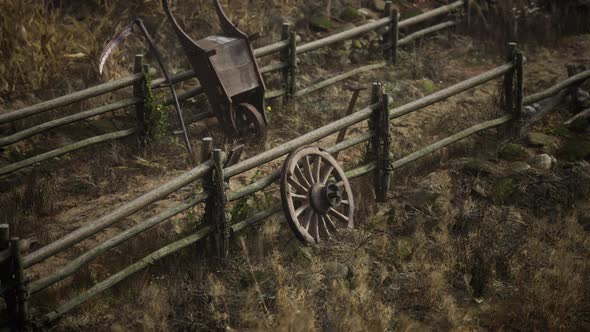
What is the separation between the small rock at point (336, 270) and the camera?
555 centimetres

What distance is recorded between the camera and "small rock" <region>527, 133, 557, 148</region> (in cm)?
792

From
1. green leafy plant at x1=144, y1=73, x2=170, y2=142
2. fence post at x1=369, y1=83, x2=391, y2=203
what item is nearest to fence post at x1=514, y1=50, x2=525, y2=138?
fence post at x1=369, y1=83, x2=391, y2=203

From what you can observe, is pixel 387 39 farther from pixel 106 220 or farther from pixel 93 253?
pixel 93 253

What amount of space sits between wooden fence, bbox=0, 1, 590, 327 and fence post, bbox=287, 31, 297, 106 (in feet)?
0.11

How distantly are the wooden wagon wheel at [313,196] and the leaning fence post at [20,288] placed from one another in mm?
2099

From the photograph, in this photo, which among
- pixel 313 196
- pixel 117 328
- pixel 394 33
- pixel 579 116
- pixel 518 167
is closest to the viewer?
pixel 117 328

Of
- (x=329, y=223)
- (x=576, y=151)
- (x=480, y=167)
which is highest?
(x=329, y=223)

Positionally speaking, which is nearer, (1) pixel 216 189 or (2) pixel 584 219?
(1) pixel 216 189

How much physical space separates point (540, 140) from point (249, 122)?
10.3ft

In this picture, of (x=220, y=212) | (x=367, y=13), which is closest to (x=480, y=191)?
(x=220, y=212)

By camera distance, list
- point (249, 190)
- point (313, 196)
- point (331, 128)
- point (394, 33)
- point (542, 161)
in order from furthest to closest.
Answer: point (394, 33), point (542, 161), point (331, 128), point (313, 196), point (249, 190)

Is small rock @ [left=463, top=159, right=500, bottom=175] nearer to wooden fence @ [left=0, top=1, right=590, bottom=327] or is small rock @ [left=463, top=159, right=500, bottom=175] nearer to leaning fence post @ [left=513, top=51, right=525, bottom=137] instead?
wooden fence @ [left=0, top=1, right=590, bottom=327]

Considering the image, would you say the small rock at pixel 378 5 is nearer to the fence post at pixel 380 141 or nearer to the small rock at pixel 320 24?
the small rock at pixel 320 24

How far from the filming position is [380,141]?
6941mm
